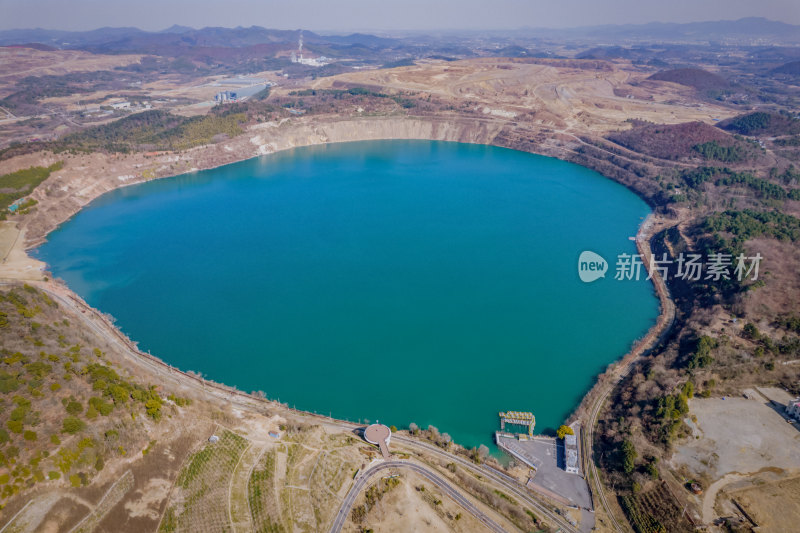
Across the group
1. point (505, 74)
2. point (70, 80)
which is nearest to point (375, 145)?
point (505, 74)

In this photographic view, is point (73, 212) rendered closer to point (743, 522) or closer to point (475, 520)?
point (475, 520)

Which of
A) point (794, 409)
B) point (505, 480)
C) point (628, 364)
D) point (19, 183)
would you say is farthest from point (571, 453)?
point (19, 183)

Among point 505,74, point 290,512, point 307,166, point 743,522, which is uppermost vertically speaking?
point 505,74

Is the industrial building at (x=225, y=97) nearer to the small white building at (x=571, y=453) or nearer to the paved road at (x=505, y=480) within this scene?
the paved road at (x=505, y=480)

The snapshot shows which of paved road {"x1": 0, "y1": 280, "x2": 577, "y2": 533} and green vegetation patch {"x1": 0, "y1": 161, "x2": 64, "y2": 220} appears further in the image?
green vegetation patch {"x1": 0, "y1": 161, "x2": 64, "y2": 220}

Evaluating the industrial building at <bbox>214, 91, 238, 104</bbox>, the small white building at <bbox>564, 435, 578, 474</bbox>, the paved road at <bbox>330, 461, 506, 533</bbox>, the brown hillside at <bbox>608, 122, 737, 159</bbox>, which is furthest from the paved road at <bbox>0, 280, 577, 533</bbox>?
the industrial building at <bbox>214, 91, 238, 104</bbox>

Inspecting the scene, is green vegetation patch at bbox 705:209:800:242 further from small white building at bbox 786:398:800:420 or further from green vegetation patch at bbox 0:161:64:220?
green vegetation patch at bbox 0:161:64:220

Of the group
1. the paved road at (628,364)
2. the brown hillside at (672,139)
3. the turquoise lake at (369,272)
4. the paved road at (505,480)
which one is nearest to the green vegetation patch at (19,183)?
the turquoise lake at (369,272)

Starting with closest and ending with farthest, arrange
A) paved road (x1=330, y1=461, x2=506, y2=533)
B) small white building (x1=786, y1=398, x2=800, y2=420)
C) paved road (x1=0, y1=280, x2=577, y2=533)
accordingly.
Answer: paved road (x1=330, y1=461, x2=506, y2=533), paved road (x1=0, y1=280, x2=577, y2=533), small white building (x1=786, y1=398, x2=800, y2=420)
